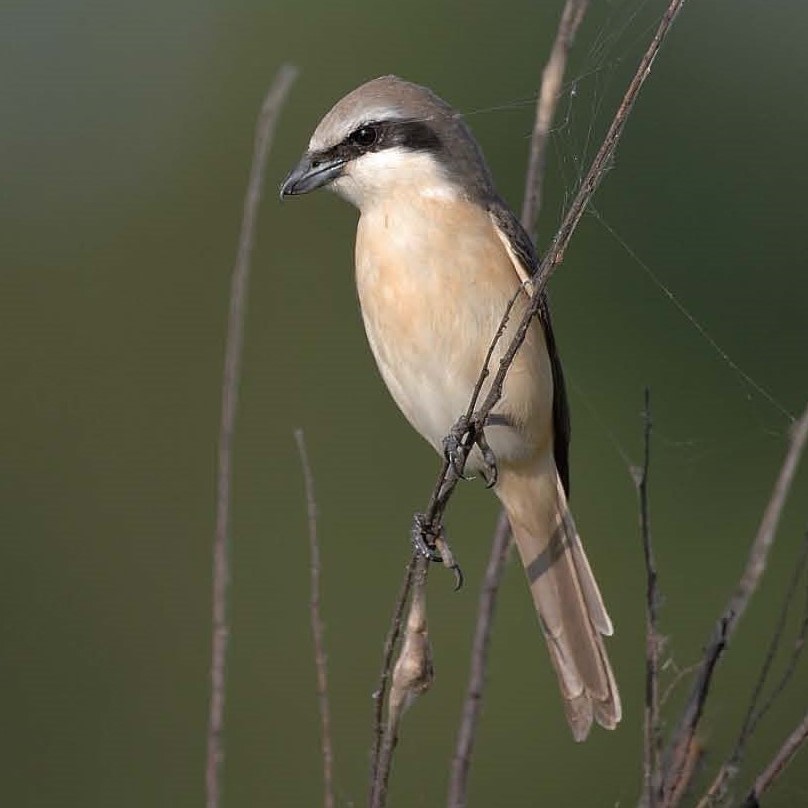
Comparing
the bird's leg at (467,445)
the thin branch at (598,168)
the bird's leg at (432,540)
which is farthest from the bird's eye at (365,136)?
the thin branch at (598,168)

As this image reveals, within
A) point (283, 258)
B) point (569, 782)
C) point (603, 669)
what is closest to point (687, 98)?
point (283, 258)

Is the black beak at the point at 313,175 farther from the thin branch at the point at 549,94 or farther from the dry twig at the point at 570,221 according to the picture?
the dry twig at the point at 570,221

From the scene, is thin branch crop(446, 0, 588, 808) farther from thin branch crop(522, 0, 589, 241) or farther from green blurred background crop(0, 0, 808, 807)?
green blurred background crop(0, 0, 808, 807)

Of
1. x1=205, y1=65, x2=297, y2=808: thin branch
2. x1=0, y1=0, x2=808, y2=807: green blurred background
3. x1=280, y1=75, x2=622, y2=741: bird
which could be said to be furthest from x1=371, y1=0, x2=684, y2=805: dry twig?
x1=0, y1=0, x2=808, y2=807: green blurred background

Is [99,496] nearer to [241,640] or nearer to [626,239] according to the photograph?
[241,640]

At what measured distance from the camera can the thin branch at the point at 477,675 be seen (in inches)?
82.0

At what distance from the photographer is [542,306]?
293cm

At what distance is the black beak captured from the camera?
305cm

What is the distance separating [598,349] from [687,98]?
99 centimetres

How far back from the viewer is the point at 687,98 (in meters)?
5.64

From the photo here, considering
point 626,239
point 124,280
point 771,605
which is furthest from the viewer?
point 124,280

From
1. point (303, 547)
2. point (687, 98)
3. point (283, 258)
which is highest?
point (687, 98)

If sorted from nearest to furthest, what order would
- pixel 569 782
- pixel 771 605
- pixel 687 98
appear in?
pixel 569 782 < pixel 771 605 < pixel 687 98

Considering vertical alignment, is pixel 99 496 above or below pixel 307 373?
below
